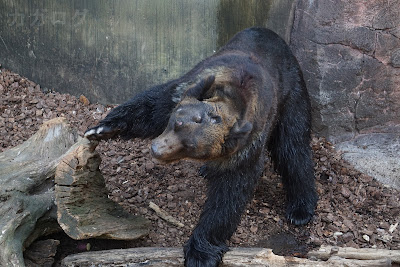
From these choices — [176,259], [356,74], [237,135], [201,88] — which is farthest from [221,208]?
[356,74]

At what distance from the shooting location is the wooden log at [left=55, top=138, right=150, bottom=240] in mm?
4707

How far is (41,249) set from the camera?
4.91m

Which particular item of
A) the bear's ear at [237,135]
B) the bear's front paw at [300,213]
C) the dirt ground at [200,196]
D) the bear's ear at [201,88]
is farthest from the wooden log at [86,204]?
the bear's front paw at [300,213]

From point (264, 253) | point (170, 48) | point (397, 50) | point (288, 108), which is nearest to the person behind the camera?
point (264, 253)

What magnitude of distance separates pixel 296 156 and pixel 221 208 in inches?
64.0

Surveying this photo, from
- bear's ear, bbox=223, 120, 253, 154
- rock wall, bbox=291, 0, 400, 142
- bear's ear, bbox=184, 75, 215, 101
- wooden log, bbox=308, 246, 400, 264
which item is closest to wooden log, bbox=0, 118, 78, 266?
bear's ear, bbox=184, 75, 215, 101

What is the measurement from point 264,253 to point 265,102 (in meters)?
1.34

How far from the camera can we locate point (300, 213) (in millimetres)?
6238

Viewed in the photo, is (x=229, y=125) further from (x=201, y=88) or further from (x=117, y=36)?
(x=117, y=36)

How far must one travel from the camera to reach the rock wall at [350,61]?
6469 millimetres

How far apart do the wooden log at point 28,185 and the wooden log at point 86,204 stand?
0.29 meters

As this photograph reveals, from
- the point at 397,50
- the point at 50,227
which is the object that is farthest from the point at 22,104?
the point at 397,50

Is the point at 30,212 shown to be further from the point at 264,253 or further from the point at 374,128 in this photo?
the point at 374,128

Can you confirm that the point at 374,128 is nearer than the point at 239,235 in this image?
No
